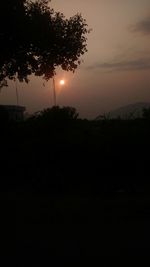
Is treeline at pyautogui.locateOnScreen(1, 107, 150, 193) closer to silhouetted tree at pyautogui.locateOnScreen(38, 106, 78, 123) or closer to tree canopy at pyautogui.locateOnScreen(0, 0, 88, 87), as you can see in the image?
silhouetted tree at pyautogui.locateOnScreen(38, 106, 78, 123)

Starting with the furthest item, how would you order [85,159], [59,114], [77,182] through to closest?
1. [59,114]
2. [85,159]
3. [77,182]

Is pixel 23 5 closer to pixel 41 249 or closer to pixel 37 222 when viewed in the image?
pixel 37 222

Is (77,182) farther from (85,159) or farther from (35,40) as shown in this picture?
(35,40)

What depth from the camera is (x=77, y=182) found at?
58.3 feet

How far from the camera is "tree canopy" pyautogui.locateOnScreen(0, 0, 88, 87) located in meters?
38.6

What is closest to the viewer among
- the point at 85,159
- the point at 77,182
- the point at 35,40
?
the point at 77,182

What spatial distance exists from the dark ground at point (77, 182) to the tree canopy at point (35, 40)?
19.6 meters

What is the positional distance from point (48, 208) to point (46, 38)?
91.9 ft

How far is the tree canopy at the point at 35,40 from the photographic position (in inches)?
1521

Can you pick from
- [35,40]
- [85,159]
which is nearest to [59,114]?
[85,159]

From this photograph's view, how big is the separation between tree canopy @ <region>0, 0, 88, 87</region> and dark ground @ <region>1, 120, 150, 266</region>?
19.6 metres

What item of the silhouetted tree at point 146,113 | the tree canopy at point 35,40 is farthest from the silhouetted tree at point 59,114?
the tree canopy at point 35,40

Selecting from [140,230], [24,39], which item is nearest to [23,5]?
[24,39]

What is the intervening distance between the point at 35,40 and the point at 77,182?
2387 centimetres
